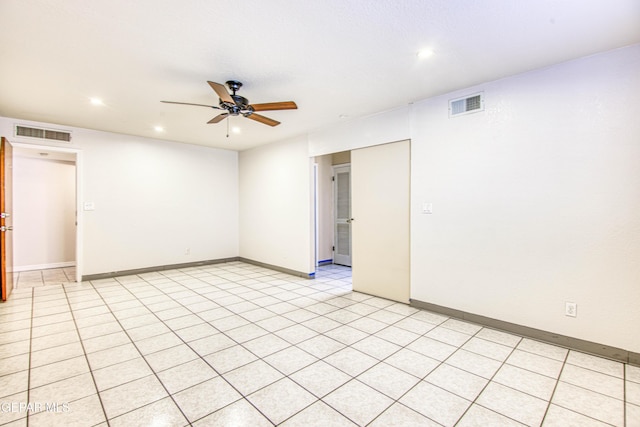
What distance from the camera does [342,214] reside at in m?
6.83

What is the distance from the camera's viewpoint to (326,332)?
3102 mm

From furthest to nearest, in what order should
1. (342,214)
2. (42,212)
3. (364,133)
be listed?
1. (342,214)
2. (42,212)
3. (364,133)

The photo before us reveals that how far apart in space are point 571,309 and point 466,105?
2.33 m

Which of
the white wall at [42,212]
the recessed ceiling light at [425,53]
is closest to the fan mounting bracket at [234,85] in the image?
the recessed ceiling light at [425,53]

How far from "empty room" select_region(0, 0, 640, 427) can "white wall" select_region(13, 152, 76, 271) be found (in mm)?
1552

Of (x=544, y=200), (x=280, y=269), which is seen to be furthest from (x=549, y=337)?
(x=280, y=269)

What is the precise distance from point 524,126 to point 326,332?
2937mm

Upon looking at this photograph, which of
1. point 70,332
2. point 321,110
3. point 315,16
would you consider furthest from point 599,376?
point 70,332

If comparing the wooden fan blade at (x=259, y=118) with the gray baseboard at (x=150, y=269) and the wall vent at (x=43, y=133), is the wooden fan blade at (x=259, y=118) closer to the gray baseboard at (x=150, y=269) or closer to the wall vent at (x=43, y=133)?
the wall vent at (x=43, y=133)

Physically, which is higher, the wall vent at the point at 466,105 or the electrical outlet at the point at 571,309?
the wall vent at the point at 466,105

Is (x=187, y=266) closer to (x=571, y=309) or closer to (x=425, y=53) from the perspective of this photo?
(x=425, y=53)

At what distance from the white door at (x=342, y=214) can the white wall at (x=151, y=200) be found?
2428 mm

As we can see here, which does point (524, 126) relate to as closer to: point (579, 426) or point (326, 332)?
point (579, 426)

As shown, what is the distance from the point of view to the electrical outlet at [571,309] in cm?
271
